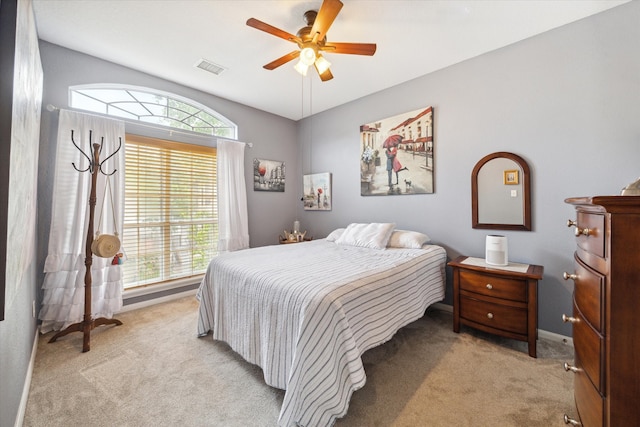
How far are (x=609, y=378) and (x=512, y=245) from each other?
201cm

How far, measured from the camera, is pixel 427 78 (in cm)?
310

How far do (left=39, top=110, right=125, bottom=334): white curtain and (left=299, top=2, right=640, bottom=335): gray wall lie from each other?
343 centimetres

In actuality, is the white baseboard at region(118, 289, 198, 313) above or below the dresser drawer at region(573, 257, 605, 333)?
below

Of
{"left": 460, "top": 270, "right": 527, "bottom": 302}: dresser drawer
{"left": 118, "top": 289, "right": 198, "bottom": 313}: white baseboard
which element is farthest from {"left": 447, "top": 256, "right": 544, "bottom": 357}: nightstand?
{"left": 118, "top": 289, "right": 198, "bottom": 313}: white baseboard

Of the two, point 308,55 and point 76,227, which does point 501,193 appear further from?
point 76,227

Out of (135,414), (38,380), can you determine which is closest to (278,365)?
(135,414)

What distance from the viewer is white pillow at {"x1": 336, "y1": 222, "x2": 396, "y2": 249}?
9.66ft

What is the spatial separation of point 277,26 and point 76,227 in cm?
277

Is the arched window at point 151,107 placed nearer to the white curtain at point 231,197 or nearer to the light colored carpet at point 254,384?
the white curtain at point 231,197

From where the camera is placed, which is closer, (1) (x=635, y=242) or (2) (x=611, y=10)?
(1) (x=635, y=242)

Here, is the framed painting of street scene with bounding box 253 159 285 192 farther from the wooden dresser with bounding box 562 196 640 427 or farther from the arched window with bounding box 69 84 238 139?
the wooden dresser with bounding box 562 196 640 427

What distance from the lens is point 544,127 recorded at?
237cm

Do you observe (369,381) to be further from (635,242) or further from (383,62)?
(383,62)

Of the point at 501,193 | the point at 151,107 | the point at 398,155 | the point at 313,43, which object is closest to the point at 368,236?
the point at 398,155
